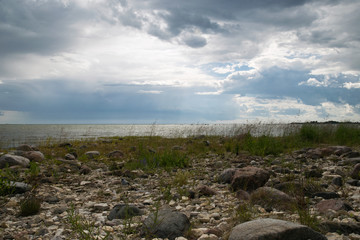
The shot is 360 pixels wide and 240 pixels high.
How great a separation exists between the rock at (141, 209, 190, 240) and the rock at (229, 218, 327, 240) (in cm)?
78

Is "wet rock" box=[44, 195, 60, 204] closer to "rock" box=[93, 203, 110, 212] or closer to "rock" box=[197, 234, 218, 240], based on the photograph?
"rock" box=[93, 203, 110, 212]

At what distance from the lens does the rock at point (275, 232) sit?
248cm

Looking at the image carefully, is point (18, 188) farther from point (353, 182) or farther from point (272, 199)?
point (353, 182)

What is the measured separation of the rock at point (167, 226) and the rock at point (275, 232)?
2.57 ft

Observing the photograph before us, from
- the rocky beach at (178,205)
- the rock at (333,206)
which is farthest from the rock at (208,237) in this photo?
the rock at (333,206)

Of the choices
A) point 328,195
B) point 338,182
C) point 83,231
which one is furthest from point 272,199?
point 83,231

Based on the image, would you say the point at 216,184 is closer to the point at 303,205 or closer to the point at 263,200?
the point at 263,200

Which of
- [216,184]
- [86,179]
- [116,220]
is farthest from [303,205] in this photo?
[86,179]

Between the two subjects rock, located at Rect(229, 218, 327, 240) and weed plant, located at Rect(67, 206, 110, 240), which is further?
weed plant, located at Rect(67, 206, 110, 240)

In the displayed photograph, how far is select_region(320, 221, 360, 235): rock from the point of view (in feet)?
9.87

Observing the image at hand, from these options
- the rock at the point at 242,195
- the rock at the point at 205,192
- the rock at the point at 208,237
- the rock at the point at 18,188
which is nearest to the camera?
the rock at the point at 208,237

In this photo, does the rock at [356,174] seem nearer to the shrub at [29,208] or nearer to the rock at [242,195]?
the rock at [242,195]

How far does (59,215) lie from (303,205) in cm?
395

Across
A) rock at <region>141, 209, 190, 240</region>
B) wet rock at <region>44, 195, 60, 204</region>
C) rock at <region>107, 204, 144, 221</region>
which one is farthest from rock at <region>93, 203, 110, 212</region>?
rock at <region>141, 209, 190, 240</region>
